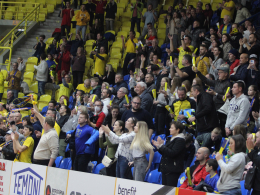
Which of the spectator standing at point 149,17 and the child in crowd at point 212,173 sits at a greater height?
the spectator standing at point 149,17

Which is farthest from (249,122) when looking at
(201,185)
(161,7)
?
(161,7)

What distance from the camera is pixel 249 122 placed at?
6.37 meters

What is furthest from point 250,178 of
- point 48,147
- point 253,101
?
point 48,147

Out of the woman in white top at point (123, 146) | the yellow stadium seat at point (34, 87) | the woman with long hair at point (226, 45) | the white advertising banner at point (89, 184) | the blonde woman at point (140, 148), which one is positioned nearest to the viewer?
the white advertising banner at point (89, 184)

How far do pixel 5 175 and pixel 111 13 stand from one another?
29.1 feet

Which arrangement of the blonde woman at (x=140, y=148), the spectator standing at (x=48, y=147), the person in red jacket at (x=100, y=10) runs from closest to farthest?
the blonde woman at (x=140, y=148) < the spectator standing at (x=48, y=147) < the person in red jacket at (x=100, y=10)

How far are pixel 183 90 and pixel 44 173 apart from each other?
9.69ft

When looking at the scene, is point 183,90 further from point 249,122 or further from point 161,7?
point 161,7

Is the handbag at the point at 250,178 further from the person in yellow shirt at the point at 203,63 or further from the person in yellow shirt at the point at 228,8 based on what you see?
the person in yellow shirt at the point at 228,8

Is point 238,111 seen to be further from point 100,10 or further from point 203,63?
point 100,10

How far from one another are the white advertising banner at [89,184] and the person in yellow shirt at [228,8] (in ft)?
26.1

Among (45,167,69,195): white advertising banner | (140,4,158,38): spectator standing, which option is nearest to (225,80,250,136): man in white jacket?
(45,167,69,195): white advertising banner

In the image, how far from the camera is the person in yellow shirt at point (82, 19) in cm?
1320

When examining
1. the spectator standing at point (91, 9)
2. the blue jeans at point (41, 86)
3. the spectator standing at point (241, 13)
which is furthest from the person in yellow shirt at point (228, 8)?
the blue jeans at point (41, 86)
